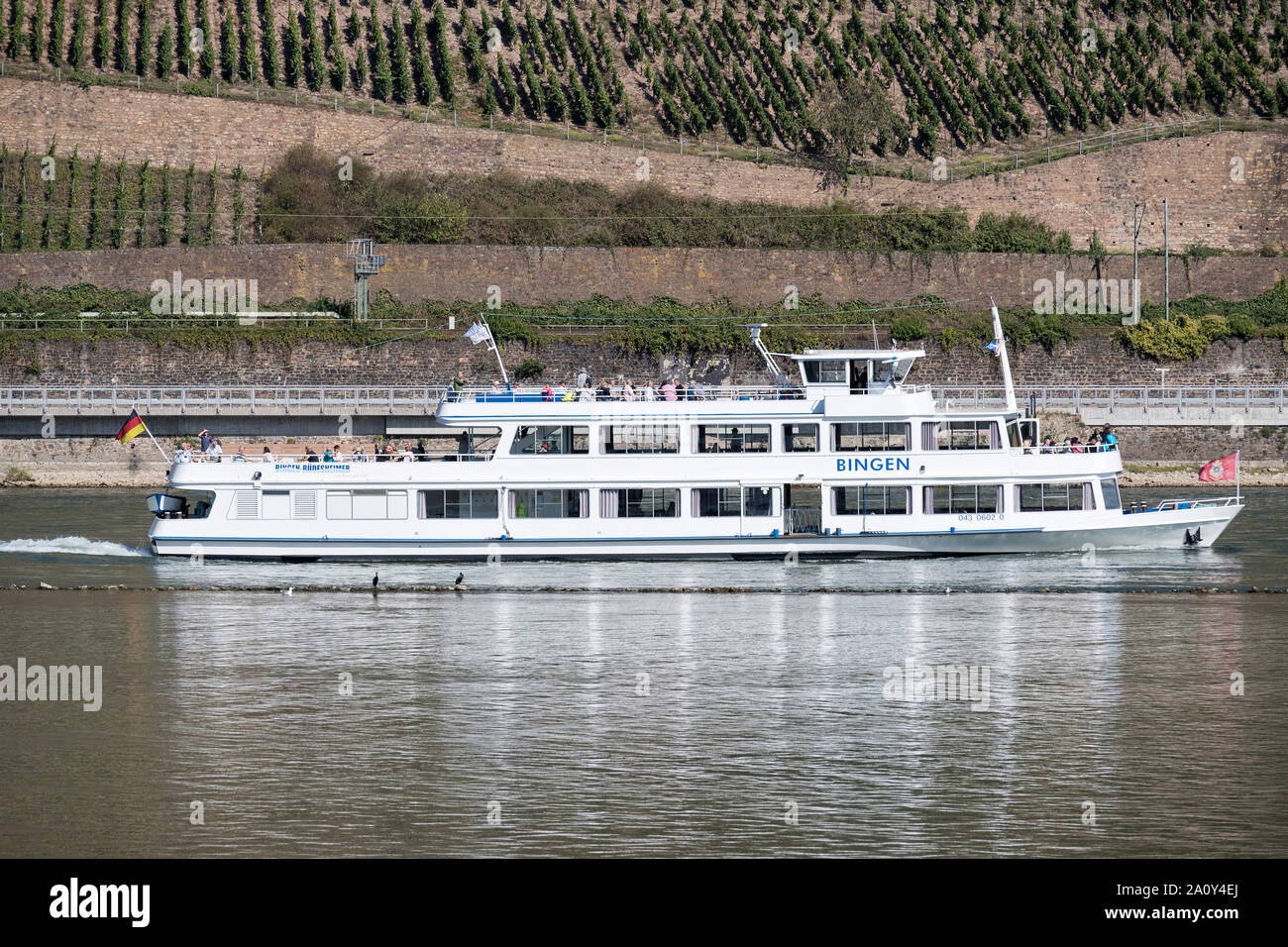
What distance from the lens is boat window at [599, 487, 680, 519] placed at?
1740 inches

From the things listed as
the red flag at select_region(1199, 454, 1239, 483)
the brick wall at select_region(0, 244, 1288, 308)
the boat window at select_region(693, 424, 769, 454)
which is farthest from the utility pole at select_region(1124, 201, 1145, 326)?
the boat window at select_region(693, 424, 769, 454)

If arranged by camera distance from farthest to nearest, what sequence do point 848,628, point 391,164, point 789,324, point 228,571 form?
1. point 391,164
2. point 789,324
3. point 228,571
4. point 848,628

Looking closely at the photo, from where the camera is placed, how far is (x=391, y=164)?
86.7m

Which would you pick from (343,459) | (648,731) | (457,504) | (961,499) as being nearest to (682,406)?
(457,504)

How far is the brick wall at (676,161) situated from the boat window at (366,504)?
45174 mm

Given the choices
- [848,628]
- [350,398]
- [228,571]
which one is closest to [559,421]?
[228,571]

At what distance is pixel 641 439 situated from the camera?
44.4m

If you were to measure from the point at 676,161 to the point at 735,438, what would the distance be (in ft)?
151

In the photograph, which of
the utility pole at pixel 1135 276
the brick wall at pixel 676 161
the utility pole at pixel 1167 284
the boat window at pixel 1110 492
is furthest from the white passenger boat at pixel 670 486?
the brick wall at pixel 676 161

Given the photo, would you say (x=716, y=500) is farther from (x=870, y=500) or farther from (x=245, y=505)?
(x=245, y=505)

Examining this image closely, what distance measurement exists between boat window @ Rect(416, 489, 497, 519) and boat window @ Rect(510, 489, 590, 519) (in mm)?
598

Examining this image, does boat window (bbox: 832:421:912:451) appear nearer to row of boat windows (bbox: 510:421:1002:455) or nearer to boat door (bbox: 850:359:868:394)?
row of boat windows (bbox: 510:421:1002:455)

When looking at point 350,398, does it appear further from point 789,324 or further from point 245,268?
point 789,324

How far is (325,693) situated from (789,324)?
51208 mm
